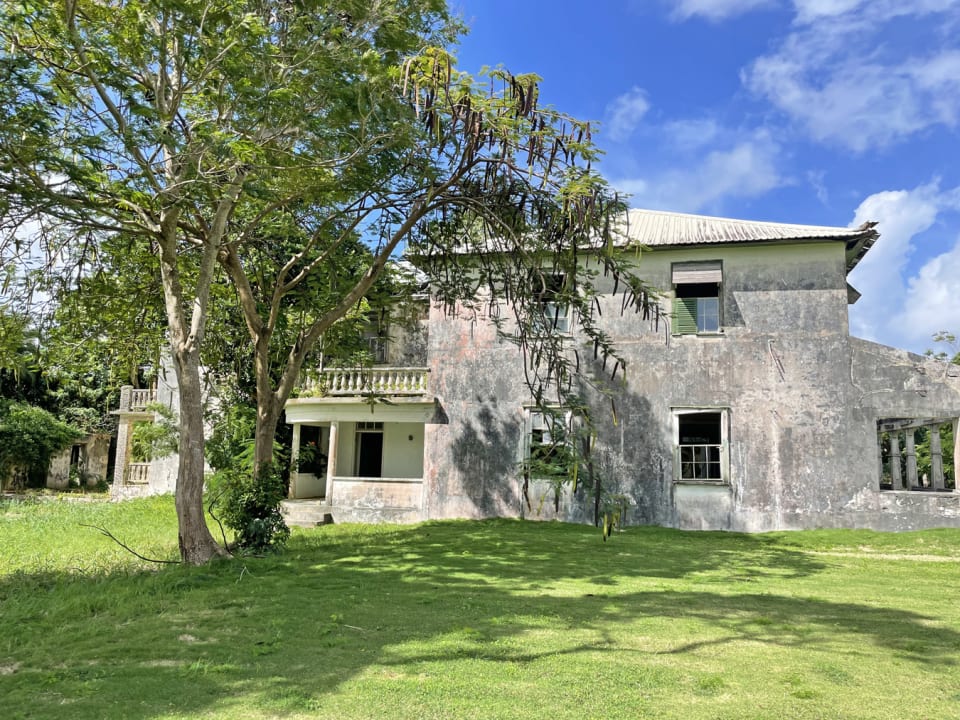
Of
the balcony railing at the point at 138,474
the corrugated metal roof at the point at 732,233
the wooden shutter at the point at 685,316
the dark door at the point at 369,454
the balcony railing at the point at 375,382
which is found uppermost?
the corrugated metal roof at the point at 732,233

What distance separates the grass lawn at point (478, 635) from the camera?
4961mm

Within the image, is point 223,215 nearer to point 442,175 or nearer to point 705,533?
point 442,175

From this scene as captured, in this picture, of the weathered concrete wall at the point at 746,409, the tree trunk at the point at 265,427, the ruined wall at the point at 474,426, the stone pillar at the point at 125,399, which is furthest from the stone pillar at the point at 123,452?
the tree trunk at the point at 265,427

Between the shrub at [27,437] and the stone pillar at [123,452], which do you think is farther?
the shrub at [27,437]

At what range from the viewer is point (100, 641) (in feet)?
21.4

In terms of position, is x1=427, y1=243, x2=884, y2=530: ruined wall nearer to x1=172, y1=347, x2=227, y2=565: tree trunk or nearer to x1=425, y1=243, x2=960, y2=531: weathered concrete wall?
x1=425, y1=243, x2=960, y2=531: weathered concrete wall

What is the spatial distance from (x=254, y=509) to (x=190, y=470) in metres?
1.77

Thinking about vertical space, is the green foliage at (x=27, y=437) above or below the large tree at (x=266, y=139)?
below

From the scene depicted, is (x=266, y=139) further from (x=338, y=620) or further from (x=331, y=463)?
(x=331, y=463)

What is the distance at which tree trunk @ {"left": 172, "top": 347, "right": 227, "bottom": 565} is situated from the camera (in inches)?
420

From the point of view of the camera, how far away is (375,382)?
1981 centimetres

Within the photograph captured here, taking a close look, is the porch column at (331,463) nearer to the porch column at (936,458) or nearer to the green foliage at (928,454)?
the porch column at (936,458)

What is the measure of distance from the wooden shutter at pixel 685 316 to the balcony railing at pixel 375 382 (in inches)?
261

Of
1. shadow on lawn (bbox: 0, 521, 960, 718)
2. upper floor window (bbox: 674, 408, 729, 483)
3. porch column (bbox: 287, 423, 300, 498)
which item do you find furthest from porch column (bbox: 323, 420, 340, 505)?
upper floor window (bbox: 674, 408, 729, 483)
